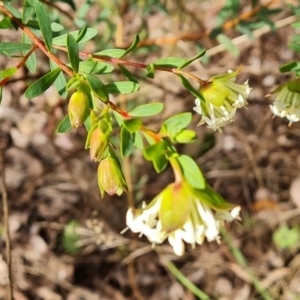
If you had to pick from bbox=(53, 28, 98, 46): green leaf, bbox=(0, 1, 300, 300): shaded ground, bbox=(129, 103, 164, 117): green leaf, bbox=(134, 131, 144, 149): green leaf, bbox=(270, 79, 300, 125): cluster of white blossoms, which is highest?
bbox=(53, 28, 98, 46): green leaf

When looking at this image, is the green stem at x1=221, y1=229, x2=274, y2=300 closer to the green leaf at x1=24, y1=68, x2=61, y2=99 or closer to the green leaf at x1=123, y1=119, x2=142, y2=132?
the green leaf at x1=24, y1=68, x2=61, y2=99

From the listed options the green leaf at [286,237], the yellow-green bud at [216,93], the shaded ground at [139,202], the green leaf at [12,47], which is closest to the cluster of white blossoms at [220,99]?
the yellow-green bud at [216,93]

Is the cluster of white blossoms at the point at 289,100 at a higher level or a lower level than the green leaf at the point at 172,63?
lower

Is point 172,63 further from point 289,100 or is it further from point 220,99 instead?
point 289,100

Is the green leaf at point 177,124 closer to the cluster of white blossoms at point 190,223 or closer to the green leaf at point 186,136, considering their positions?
the green leaf at point 186,136

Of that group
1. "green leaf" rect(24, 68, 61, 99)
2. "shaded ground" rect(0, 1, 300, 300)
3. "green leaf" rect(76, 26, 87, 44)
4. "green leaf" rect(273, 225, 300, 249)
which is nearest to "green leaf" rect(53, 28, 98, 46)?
"green leaf" rect(76, 26, 87, 44)

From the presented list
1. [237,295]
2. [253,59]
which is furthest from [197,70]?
[237,295]
